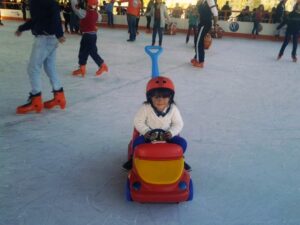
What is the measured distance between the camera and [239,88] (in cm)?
492

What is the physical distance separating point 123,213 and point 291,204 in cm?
111

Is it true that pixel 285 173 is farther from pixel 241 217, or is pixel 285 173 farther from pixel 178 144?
pixel 178 144

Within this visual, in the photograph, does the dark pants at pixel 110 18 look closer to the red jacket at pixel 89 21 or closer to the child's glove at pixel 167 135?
the red jacket at pixel 89 21

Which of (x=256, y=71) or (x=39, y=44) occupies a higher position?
(x=39, y=44)

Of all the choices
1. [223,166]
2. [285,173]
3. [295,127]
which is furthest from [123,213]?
[295,127]

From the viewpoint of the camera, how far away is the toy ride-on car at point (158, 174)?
184cm

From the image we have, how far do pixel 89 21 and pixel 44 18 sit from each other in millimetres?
1800

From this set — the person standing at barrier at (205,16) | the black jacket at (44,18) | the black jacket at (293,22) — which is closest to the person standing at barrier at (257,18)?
the black jacket at (293,22)

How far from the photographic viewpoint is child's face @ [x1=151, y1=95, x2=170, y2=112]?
6.60 ft

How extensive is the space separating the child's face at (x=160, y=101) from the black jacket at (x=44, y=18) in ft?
5.51

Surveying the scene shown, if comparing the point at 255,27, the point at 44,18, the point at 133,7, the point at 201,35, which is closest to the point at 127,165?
the point at 44,18

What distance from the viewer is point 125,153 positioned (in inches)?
104

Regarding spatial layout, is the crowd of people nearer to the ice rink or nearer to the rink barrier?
the ice rink

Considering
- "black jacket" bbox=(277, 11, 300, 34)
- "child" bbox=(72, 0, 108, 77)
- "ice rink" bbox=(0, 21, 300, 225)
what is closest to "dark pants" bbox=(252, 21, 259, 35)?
"black jacket" bbox=(277, 11, 300, 34)
